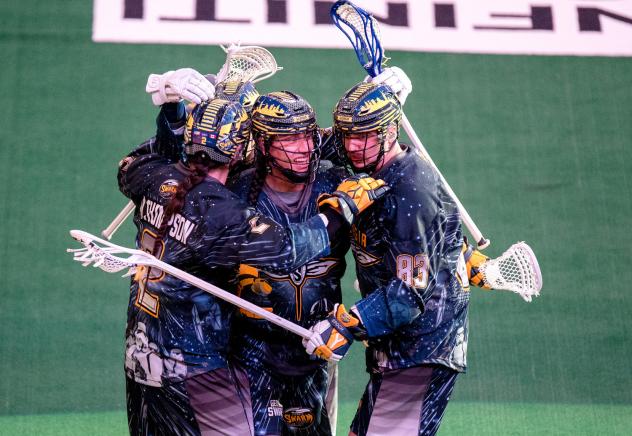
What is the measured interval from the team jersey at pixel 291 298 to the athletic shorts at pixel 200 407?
23 centimetres

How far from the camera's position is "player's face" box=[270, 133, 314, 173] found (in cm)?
387

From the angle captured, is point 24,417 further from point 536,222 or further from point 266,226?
point 536,222

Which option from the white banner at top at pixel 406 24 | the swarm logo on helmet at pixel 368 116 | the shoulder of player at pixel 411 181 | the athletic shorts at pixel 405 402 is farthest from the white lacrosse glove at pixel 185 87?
the white banner at top at pixel 406 24

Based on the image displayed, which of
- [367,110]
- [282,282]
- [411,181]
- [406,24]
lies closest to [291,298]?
[282,282]

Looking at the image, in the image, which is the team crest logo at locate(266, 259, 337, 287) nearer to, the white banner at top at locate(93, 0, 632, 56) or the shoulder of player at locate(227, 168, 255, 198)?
the shoulder of player at locate(227, 168, 255, 198)

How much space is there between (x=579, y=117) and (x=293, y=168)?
362 centimetres

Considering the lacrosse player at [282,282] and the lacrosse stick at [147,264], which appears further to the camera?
the lacrosse player at [282,282]

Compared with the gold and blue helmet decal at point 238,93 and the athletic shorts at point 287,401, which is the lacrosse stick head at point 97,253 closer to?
the athletic shorts at point 287,401

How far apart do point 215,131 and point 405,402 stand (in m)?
1.17

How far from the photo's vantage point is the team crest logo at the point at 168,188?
12.2ft

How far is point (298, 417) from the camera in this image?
4.14 metres

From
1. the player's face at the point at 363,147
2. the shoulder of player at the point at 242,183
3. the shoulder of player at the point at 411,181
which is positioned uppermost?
the player's face at the point at 363,147

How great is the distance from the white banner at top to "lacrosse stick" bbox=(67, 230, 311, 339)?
3287mm

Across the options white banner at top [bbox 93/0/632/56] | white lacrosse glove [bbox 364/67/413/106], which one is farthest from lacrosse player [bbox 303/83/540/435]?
white banner at top [bbox 93/0/632/56]
